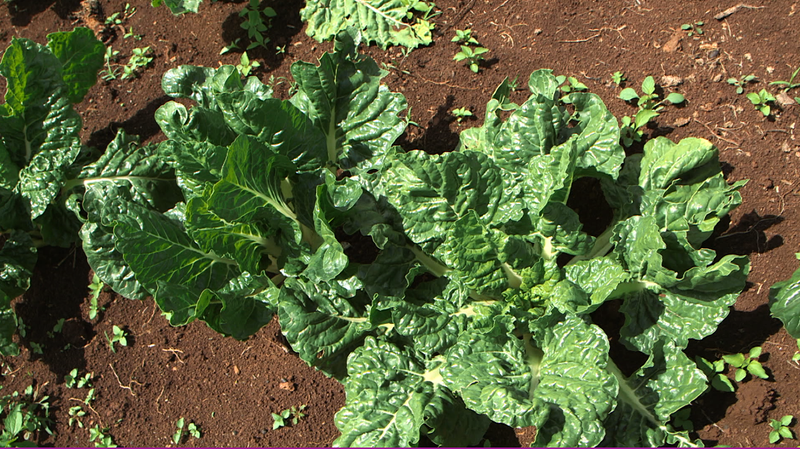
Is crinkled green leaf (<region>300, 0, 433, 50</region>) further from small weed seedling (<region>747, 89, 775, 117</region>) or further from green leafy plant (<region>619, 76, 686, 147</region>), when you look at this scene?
small weed seedling (<region>747, 89, 775, 117</region>)

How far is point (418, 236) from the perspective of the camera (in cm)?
283

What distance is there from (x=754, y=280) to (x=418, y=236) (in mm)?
1616

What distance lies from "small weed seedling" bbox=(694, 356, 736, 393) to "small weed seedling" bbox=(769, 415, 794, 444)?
0.21m

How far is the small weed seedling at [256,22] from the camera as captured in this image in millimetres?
4098

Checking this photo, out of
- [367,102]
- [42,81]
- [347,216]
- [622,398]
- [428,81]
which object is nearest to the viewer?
[622,398]

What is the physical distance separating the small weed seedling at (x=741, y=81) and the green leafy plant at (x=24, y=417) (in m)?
4.05

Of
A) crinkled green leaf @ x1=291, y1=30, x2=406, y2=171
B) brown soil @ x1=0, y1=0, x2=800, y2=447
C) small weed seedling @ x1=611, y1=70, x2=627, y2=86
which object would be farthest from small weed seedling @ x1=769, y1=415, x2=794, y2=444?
crinkled green leaf @ x1=291, y1=30, x2=406, y2=171

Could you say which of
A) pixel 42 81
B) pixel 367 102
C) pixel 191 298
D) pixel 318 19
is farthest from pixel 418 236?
pixel 42 81

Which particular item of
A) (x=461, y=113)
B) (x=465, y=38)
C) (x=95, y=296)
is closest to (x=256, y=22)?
(x=465, y=38)

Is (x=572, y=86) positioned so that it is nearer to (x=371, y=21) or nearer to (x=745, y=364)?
(x=371, y=21)

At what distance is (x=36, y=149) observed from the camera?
3.52 m

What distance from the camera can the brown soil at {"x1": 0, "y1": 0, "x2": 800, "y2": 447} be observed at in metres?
3.07

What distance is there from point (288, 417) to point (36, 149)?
77.4 inches

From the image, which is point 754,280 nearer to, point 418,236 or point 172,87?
point 418,236
